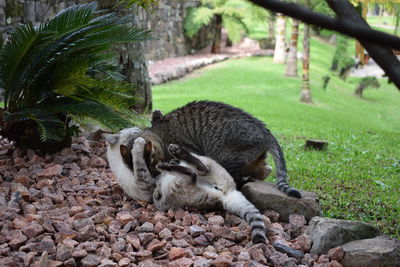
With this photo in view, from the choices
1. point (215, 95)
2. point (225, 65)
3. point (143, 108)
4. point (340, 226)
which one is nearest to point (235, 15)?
point (225, 65)

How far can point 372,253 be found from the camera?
9.39 ft

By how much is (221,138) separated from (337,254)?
1571mm

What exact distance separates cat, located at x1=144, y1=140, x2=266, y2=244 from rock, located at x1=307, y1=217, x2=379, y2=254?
491 millimetres

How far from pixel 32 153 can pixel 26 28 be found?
1.16 metres

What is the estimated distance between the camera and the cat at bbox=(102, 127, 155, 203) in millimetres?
3811

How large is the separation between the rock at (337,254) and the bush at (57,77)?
2.26 meters

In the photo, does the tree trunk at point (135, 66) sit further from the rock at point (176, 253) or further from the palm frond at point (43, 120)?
the rock at point (176, 253)

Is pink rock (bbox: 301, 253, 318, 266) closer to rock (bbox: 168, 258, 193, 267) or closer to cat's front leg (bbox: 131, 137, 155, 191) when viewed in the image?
rock (bbox: 168, 258, 193, 267)

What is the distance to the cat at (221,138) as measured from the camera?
4.10m

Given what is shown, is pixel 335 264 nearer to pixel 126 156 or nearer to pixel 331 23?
pixel 126 156

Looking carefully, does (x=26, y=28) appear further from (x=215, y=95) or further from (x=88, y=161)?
(x=215, y=95)

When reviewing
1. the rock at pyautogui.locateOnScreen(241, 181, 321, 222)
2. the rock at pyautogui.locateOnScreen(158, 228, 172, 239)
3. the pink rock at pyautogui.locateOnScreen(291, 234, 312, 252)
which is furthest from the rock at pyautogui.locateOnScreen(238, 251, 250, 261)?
the rock at pyautogui.locateOnScreen(241, 181, 321, 222)

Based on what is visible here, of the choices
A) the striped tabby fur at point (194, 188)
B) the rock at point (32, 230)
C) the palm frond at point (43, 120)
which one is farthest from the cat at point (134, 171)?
the rock at point (32, 230)

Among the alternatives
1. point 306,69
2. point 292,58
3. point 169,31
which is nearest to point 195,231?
point 306,69
